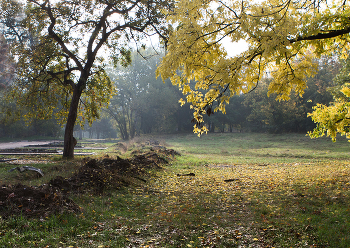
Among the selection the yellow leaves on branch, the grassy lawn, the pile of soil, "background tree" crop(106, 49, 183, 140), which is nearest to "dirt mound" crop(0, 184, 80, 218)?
the pile of soil

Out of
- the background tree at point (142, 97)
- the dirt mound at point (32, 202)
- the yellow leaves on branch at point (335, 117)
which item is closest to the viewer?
the dirt mound at point (32, 202)

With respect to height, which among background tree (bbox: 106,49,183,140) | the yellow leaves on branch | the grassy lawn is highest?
background tree (bbox: 106,49,183,140)

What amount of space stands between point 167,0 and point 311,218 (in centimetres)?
1102

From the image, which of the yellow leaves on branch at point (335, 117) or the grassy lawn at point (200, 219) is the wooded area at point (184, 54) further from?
the grassy lawn at point (200, 219)

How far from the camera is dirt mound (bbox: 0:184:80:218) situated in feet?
14.9

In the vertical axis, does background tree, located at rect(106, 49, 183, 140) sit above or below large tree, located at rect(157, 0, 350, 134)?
above

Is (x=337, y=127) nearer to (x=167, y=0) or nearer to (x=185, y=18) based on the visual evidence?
(x=185, y=18)

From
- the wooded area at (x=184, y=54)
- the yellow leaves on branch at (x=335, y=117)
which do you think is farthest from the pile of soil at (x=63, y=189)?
the yellow leaves on branch at (x=335, y=117)

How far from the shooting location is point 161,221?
16.0 ft

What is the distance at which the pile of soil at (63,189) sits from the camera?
466 centimetres

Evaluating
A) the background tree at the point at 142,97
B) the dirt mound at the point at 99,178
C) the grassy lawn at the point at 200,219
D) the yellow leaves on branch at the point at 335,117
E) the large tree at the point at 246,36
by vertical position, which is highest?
the background tree at the point at 142,97

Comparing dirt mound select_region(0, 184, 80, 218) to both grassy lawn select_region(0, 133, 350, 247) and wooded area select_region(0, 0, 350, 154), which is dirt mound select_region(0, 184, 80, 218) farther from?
wooded area select_region(0, 0, 350, 154)

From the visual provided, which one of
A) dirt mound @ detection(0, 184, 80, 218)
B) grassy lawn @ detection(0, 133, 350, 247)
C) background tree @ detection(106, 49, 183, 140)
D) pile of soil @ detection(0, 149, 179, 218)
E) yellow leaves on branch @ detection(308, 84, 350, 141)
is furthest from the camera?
background tree @ detection(106, 49, 183, 140)

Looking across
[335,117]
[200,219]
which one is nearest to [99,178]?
[200,219]
